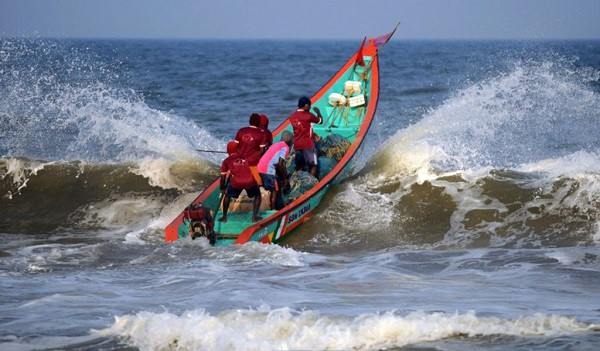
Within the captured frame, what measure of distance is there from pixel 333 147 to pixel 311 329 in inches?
294

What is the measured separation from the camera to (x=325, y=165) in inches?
599

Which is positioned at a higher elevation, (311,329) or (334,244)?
(311,329)

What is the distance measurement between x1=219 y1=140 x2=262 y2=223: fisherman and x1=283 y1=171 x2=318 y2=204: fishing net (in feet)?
3.53

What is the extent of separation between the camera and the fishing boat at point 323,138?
13.0 metres

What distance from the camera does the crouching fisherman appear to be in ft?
41.7

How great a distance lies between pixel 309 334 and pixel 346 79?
10486 mm

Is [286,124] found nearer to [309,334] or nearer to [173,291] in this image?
[173,291]

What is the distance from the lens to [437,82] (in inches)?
1576

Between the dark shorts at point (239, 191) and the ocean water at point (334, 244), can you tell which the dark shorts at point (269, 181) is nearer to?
the dark shorts at point (239, 191)

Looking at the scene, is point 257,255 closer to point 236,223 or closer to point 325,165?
point 236,223

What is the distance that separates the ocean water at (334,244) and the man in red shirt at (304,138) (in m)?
0.83

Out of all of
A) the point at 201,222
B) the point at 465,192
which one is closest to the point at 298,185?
the point at 201,222

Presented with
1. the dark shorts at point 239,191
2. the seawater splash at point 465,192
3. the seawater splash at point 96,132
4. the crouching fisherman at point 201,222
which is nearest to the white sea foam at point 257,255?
the crouching fisherman at point 201,222

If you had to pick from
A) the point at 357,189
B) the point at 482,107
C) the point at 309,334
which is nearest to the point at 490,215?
the point at 357,189
